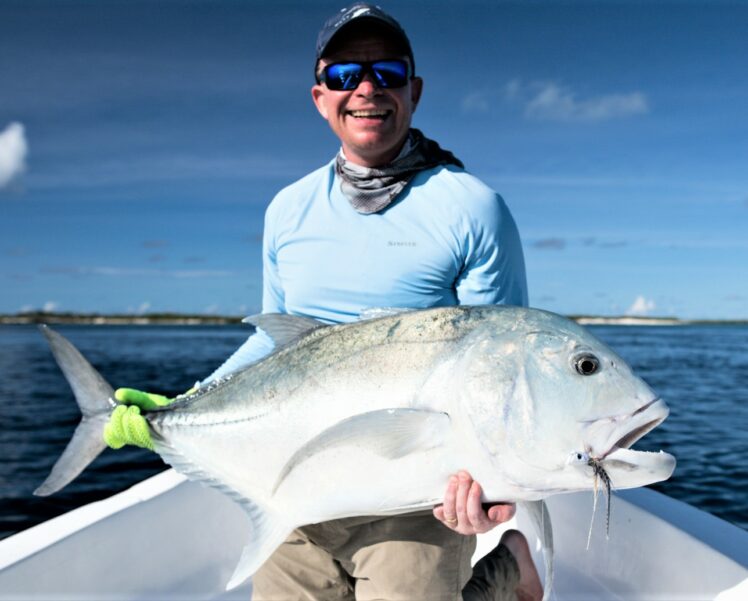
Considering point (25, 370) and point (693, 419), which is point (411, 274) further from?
point (25, 370)

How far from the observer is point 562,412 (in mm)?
1766

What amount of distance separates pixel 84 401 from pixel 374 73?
1691mm

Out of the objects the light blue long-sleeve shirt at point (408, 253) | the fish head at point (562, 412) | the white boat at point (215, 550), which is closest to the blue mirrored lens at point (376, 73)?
the light blue long-sleeve shirt at point (408, 253)

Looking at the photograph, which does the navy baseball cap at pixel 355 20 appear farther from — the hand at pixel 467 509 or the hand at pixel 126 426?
the hand at pixel 467 509

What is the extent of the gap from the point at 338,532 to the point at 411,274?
1.04 metres

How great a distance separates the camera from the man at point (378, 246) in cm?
248

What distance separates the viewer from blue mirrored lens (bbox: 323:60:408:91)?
2652mm

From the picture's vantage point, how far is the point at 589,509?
4.17 meters

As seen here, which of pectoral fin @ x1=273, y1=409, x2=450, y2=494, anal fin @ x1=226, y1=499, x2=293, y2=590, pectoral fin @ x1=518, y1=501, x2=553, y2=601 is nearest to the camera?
pectoral fin @ x1=273, y1=409, x2=450, y2=494

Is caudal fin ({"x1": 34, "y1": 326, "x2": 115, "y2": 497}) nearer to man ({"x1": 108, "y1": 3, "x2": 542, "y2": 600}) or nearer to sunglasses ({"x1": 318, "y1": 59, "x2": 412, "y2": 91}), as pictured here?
man ({"x1": 108, "y1": 3, "x2": 542, "y2": 600})

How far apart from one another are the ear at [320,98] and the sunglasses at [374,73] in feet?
0.44

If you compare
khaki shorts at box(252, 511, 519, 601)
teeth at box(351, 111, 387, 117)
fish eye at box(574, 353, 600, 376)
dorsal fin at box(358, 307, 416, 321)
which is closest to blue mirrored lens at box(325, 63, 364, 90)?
teeth at box(351, 111, 387, 117)

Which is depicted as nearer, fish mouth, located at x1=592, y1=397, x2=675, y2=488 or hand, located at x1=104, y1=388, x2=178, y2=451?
fish mouth, located at x1=592, y1=397, x2=675, y2=488

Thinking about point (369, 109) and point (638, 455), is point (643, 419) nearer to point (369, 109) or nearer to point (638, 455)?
point (638, 455)
